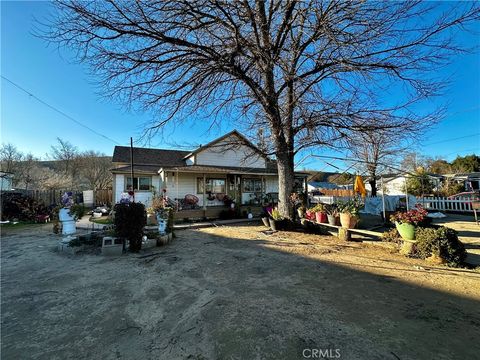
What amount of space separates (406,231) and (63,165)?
1576 inches

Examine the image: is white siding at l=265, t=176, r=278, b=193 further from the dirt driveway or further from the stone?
the stone

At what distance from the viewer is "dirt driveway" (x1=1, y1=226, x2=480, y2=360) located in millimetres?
2439

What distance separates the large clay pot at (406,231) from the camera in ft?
19.2

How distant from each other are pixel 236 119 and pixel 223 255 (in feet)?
18.8

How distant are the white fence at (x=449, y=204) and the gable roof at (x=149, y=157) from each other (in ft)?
60.6

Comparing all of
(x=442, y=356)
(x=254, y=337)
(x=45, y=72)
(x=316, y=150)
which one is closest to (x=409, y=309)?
(x=442, y=356)

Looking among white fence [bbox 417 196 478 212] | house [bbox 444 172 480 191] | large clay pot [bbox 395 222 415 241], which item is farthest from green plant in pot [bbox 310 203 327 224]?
house [bbox 444 172 480 191]

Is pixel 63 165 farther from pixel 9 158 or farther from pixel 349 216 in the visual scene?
pixel 349 216

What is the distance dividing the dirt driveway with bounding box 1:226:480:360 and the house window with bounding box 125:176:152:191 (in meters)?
10.4

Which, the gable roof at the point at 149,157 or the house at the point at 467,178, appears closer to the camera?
the gable roof at the point at 149,157

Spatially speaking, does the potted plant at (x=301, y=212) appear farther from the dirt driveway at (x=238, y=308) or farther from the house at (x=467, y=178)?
the house at (x=467, y=178)

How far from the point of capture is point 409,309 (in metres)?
3.24

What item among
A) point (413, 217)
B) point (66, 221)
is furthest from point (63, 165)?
point (413, 217)

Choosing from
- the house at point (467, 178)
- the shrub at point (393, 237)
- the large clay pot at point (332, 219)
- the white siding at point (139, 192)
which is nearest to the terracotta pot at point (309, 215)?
the large clay pot at point (332, 219)
